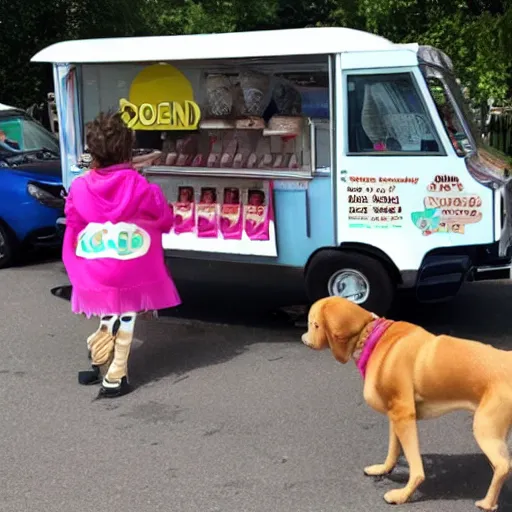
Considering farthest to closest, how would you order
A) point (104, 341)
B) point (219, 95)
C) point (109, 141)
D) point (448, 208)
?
point (219, 95)
point (448, 208)
point (104, 341)
point (109, 141)

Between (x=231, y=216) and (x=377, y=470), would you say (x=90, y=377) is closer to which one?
(x=231, y=216)

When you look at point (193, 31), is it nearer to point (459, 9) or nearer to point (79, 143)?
point (459, 9)

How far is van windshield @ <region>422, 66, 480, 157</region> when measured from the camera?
5.74 meters

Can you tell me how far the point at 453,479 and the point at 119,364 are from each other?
225 centimetres

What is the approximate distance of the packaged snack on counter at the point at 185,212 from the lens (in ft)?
21.2

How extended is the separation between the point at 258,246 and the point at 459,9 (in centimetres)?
886

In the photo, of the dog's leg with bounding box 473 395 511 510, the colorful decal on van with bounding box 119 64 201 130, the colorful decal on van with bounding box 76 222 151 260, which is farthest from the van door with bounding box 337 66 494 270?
the dog's leg with bounding box 473 395 511 510

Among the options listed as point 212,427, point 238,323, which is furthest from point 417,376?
point 238,323

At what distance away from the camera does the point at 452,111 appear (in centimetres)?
596

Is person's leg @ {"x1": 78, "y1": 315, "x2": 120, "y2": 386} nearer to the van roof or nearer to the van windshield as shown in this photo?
the van roof

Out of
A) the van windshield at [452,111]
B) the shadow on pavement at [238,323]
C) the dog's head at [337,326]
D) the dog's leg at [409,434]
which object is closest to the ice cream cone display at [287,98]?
the van windshield at [452,111]

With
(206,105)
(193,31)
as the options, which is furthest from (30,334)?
(193,31)

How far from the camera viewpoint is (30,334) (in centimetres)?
640

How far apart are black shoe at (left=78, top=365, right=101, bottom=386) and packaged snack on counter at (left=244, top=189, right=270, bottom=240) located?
1.66 metres
